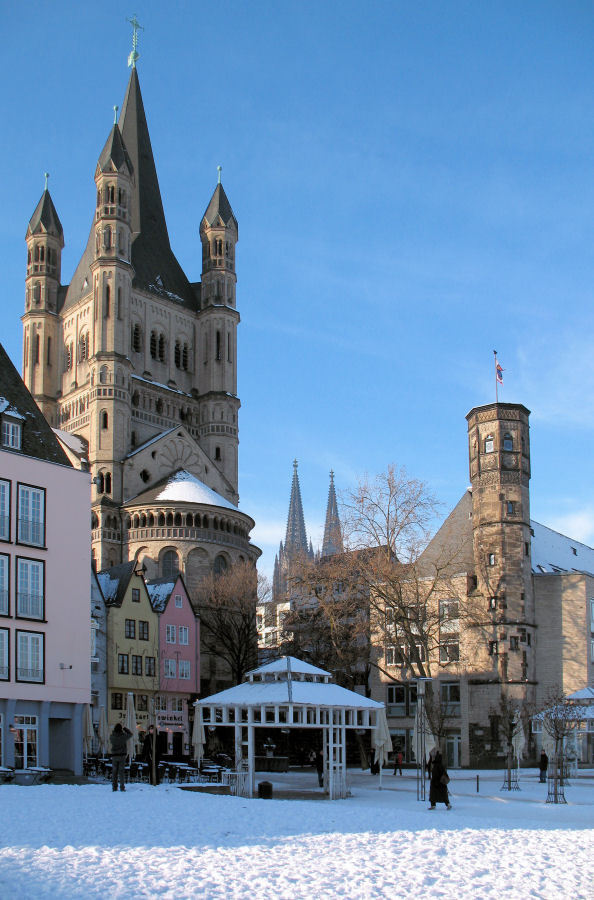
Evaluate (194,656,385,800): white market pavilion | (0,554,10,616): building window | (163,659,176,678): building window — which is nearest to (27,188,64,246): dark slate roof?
(163,659,176,678): building window

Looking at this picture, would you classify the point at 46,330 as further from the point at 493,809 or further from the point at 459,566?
the point at 493,809

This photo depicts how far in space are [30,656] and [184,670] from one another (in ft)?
81.2

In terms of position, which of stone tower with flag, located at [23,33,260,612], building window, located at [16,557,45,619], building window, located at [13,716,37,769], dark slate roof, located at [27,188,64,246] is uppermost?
dark slate roof, located at [27,188,64,246]

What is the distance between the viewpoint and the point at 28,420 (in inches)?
1497

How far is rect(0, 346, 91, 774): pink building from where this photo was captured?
35.0 m

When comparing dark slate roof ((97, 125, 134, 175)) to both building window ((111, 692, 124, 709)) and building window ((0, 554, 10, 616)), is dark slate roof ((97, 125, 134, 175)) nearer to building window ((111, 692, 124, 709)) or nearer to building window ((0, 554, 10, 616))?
building window ((111, 692, 124, 709))

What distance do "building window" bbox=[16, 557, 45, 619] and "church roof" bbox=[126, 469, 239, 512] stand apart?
136 ft

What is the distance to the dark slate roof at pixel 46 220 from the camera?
101 meters

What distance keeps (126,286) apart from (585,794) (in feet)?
219

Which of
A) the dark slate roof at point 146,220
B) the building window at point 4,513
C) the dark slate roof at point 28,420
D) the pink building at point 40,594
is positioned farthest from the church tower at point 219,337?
the building window at point 4,513

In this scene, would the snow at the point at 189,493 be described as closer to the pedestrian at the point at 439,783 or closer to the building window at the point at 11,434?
the building window at the point at 11,434

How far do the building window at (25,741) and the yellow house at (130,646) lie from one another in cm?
1725

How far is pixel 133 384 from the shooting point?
92312 mm

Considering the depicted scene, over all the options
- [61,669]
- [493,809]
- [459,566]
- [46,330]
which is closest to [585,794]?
[493,809]
